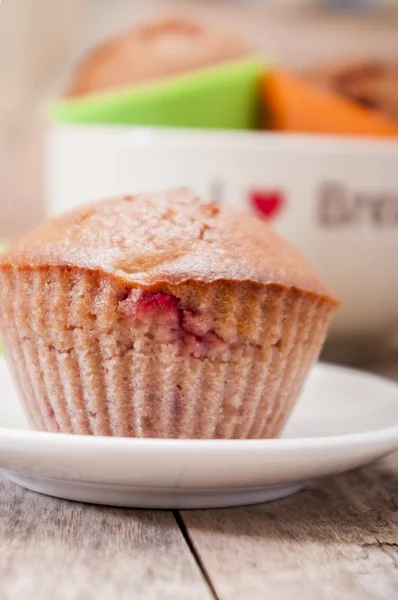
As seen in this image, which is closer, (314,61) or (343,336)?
(343,336)

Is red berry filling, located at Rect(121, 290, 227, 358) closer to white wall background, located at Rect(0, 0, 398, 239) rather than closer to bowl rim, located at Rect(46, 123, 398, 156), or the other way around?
bowl rim, located at Rect(46, 123, 398, 156)

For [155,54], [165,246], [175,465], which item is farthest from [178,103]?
[175,465]

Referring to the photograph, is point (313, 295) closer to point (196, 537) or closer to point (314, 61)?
point (196, 537)

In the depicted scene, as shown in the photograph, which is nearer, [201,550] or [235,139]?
[201,550]

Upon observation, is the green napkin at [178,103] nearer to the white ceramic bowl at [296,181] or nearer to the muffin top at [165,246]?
the white ceramic bowl at [296,181]

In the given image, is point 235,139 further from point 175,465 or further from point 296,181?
point 175,465

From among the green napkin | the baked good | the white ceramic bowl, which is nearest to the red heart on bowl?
the white ceramic bowl

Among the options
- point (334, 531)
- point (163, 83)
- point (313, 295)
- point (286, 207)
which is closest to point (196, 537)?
point (334, 531)
